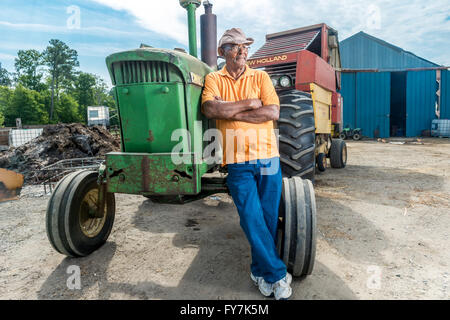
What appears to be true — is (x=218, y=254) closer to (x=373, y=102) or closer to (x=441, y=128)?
(x=373, y=102)

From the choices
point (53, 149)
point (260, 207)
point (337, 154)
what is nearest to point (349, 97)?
point (337, 154)

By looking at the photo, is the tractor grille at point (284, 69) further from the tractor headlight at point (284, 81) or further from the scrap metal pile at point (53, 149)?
the scrap metal pile at point (53, 149)

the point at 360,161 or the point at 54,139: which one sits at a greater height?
the point at 54,139

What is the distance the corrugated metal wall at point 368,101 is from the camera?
19016mm

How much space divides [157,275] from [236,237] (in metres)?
1.08

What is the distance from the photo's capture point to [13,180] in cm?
580

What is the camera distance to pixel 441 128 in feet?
59.2

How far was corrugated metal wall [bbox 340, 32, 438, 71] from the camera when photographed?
21031mm

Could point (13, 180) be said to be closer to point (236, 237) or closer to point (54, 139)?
point (54, 139)

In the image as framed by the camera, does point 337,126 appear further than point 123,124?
Yes

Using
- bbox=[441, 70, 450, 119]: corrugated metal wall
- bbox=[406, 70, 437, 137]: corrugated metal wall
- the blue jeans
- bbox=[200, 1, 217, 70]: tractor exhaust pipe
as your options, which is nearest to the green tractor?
the blue jeans

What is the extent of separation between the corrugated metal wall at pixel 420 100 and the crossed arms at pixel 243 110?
20.3 metres

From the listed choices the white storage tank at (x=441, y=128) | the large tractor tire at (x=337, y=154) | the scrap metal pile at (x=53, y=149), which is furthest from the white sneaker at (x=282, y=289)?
the white storage tank at (x=441, y=128)
